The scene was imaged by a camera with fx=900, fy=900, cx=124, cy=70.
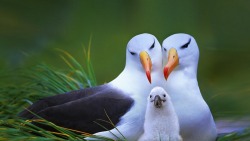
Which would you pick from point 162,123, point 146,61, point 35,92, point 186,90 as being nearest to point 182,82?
point 186,90

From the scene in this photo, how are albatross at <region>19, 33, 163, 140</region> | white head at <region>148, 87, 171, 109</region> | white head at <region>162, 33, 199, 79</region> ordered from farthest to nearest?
white head at <region>162, 33, 199, 79</region> → albatross at <region>19, 33, 163, 140</region> → white head at <region>148, 87, 171, 109</region>

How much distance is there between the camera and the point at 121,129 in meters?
→ 3.91

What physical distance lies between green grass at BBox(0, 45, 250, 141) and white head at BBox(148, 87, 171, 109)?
307 mm

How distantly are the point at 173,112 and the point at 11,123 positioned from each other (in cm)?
71

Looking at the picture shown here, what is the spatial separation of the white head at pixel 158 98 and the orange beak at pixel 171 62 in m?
0.29

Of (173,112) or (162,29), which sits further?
(162,29)

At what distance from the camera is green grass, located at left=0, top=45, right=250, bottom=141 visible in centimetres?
384

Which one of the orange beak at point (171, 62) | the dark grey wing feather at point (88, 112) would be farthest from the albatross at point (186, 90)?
the dark grey wing feather at point (88, 112)

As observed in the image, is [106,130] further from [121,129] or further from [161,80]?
[161,80]

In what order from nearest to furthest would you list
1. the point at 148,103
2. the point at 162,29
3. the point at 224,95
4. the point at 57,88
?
the point at 148,103 < the point at 224,95 < the point at 57,88 < the point at 162,29

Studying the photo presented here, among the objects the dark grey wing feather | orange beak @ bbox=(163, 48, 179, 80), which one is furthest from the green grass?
orange beak @ bbox=(163, 48, 179, 80)

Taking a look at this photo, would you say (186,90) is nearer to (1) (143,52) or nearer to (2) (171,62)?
(2) (171,62)

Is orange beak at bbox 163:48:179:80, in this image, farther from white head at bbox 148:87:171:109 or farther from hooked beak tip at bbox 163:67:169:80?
white head at bbox 148:87:171:109

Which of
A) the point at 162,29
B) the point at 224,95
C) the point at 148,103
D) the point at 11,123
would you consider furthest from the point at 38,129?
the point at 162,29
